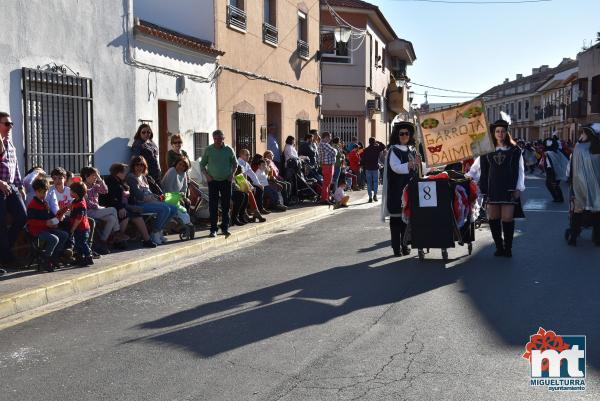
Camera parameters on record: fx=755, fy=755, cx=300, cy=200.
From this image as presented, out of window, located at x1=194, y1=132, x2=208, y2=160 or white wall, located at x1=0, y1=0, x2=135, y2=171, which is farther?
window, located at x1=194, y1=132, x2=208, y2=160

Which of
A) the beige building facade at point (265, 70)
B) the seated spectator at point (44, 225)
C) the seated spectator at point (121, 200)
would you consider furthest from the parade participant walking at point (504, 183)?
the beige building facade at point (265, 70)

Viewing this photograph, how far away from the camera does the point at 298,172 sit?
18344 millimetres

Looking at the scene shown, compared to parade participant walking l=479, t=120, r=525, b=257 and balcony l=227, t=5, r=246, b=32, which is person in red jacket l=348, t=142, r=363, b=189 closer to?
balcony l=227, t=5, r=246, b=32

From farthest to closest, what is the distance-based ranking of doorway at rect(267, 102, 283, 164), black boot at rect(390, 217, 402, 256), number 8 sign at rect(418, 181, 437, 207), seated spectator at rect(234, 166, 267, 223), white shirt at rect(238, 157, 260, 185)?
doorway at rect(267, 102, 283, 164) < white shirt at rect(238, 157, 260, 185) < seated spectator at rect(234, 166, 267, 223) < black boot at rect(390, 217, 402, 256) < number 8 sign at rect(418, 181, 437, 207)

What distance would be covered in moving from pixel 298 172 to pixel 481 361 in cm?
1330

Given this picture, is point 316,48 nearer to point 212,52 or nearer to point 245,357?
point 212,52

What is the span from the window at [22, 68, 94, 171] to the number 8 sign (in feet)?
17.3

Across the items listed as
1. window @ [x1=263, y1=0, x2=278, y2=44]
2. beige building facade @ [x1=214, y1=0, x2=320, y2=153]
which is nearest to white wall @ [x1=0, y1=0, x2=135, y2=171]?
beige building facade @ [x1=214, y1=0, x2=320, y2=153]

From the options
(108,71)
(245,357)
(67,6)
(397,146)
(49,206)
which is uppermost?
(67,6)

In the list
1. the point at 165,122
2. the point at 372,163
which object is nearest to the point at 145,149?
the point at 165,122

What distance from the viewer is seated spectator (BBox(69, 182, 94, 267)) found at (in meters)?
9.02

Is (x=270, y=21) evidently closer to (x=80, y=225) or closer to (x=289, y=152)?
(x=289, y=152)

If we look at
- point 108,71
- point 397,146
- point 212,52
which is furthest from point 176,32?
point 397,146

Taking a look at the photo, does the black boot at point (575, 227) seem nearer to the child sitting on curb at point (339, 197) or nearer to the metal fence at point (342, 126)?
the child sitting on curb at point (339, 197)
